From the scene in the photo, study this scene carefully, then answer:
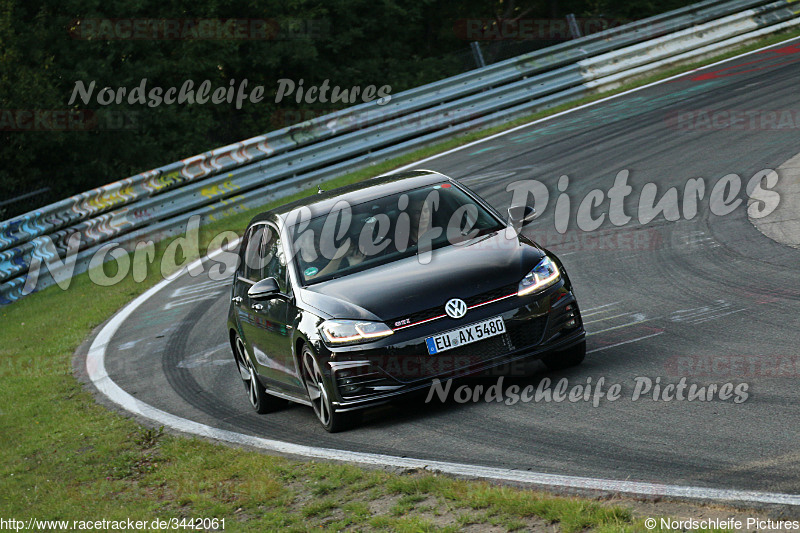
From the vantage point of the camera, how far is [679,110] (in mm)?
18891

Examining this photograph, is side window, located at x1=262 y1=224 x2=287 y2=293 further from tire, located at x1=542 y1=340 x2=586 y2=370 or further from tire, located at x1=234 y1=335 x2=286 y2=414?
tire, located at x1=542 y1=340 x2=586 y2=370

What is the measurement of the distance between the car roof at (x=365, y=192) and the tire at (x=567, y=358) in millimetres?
1884

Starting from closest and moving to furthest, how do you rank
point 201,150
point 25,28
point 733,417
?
point 733,417 < point 25,28 < point 201,150

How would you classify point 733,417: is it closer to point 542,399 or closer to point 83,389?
point 542,399

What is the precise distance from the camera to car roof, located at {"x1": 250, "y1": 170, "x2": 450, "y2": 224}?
352 inches

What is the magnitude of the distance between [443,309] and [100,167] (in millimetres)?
18318

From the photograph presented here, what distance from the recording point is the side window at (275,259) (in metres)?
8.59

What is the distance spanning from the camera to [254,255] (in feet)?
31.1

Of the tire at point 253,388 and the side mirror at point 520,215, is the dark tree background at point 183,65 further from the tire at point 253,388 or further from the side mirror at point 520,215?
the side mirror at point 520,215

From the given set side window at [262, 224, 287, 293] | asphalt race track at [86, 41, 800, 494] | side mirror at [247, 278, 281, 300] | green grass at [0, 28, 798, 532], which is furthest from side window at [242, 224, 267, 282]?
green grass at [0, 28, 798, 532]

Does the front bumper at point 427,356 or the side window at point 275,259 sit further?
the side window at point 275,259

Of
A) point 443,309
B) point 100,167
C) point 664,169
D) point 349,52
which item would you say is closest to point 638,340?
point 443,309

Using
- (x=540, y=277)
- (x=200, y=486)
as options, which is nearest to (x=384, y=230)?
(x=540, y=277)

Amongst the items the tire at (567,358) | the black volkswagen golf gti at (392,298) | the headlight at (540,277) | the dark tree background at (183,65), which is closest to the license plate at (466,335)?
the black volkswagen golf gti at (392,298)
